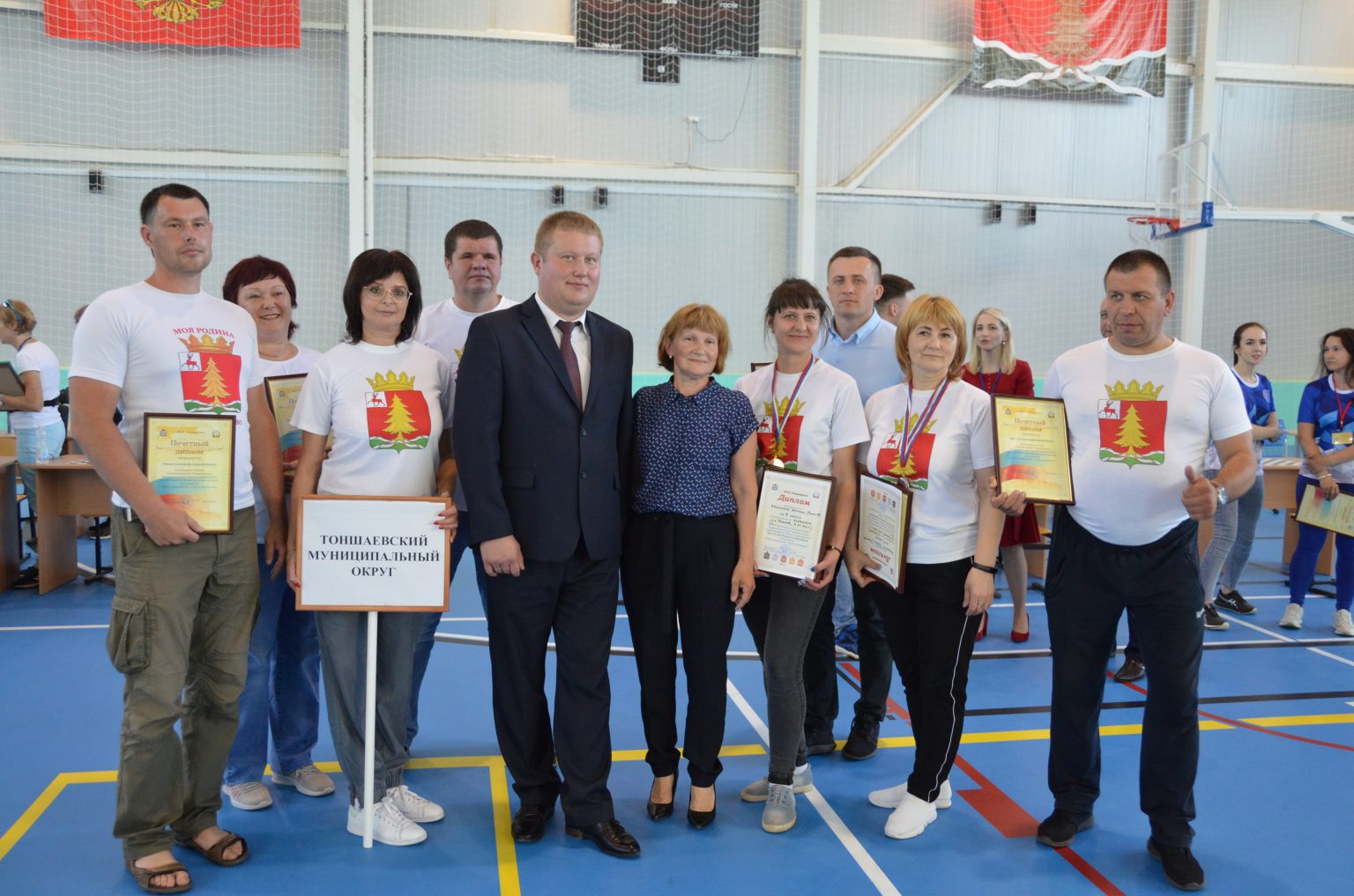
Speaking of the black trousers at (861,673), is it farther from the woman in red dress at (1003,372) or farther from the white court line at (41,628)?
the white court line at (41,628)

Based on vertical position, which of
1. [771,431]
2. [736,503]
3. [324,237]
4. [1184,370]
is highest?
[324,237]

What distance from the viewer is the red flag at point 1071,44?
33.6ft

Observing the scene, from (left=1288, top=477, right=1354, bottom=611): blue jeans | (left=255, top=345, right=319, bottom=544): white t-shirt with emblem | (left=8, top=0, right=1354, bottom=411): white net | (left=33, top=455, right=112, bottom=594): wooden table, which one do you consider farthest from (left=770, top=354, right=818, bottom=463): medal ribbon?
(left=8, top=0, right=1354, bottom=411): white net

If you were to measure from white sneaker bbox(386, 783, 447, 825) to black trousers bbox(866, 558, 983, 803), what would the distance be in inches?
61.7

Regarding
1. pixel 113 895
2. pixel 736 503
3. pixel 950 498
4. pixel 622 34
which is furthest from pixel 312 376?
pixel 622 34

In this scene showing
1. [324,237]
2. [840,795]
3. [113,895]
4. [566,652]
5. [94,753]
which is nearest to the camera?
[113,895]

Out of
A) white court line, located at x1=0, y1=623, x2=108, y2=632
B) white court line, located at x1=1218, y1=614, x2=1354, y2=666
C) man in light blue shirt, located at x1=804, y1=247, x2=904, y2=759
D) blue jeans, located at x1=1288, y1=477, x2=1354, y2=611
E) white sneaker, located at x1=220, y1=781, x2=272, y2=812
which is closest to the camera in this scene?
white sneaker, located at x1=220, y1=781, x2=272, y2=812

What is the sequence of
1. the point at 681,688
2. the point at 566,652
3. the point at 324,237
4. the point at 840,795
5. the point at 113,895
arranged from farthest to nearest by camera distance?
the point at 324,237 → the point at 681,688 → the point at 840,795 → the point at 566,652 → the point at 113,895

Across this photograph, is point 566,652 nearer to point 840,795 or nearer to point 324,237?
point 840,795

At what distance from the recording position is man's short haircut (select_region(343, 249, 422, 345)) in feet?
9.50

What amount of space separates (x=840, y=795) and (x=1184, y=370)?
1830 millimetres

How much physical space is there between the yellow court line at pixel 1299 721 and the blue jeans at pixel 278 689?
155 inches

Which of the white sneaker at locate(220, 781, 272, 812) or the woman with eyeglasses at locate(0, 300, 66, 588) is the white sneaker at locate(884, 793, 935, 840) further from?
the woman with eyeglasses at locate(0, 300, 66, 588)

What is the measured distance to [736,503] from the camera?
9.78 ft
